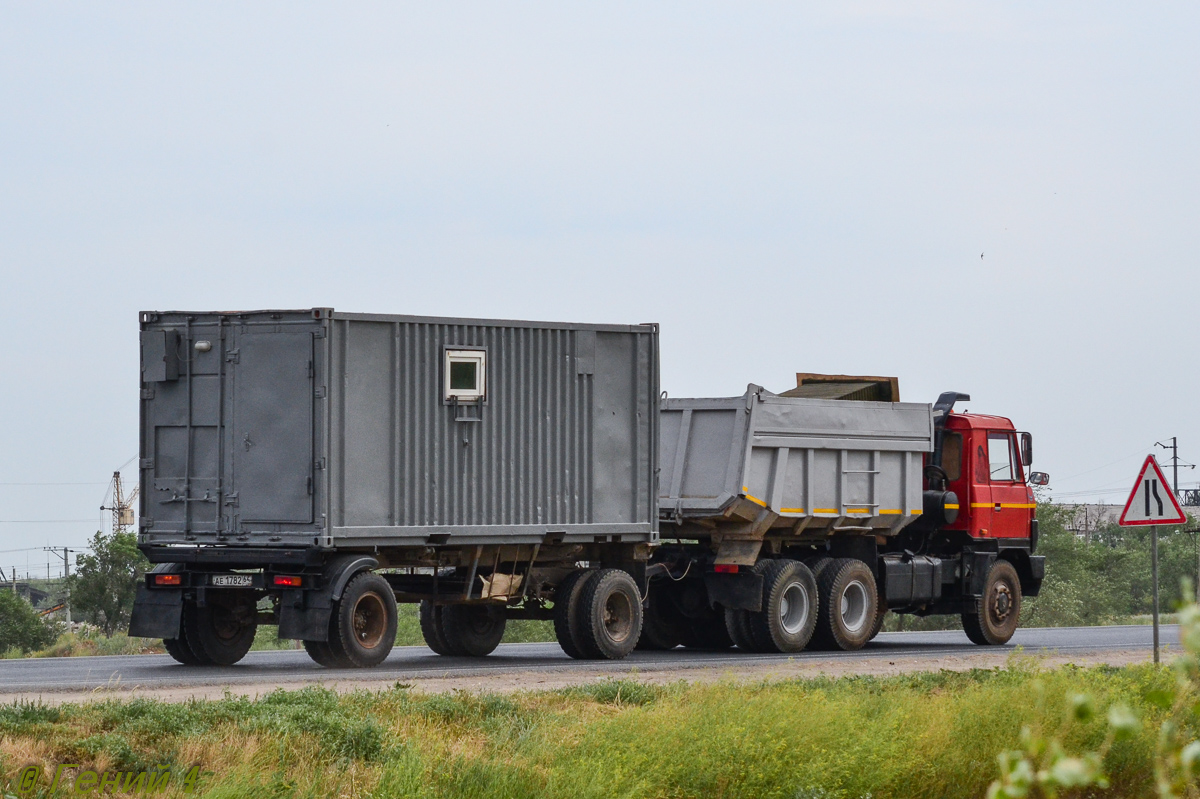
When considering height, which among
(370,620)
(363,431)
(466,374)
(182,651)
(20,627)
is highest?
(466,374)

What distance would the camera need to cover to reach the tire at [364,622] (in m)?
15.6

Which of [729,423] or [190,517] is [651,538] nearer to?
[729,423]

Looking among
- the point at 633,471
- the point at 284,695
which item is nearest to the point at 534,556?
the point at 633,471

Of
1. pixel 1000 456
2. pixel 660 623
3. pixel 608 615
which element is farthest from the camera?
pixel 1000 456

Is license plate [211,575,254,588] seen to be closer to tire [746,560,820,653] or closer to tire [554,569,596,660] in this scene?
tire [554,569,596,660]

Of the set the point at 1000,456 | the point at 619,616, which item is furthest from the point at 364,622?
the point at 1000,456

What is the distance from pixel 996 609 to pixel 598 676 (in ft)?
29.6

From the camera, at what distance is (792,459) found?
65.4ft

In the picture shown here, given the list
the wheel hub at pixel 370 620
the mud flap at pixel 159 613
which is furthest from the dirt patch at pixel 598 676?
the mud flap at pixel 159 613

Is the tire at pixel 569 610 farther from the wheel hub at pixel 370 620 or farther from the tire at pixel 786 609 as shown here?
the tire at pixel 786 609

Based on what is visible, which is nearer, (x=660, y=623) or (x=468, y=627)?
(x=468, y=627)

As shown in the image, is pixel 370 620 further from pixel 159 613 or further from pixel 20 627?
pixel 20 627

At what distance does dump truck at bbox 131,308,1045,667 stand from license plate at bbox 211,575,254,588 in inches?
1.6

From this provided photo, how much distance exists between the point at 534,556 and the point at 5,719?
7.86 m
